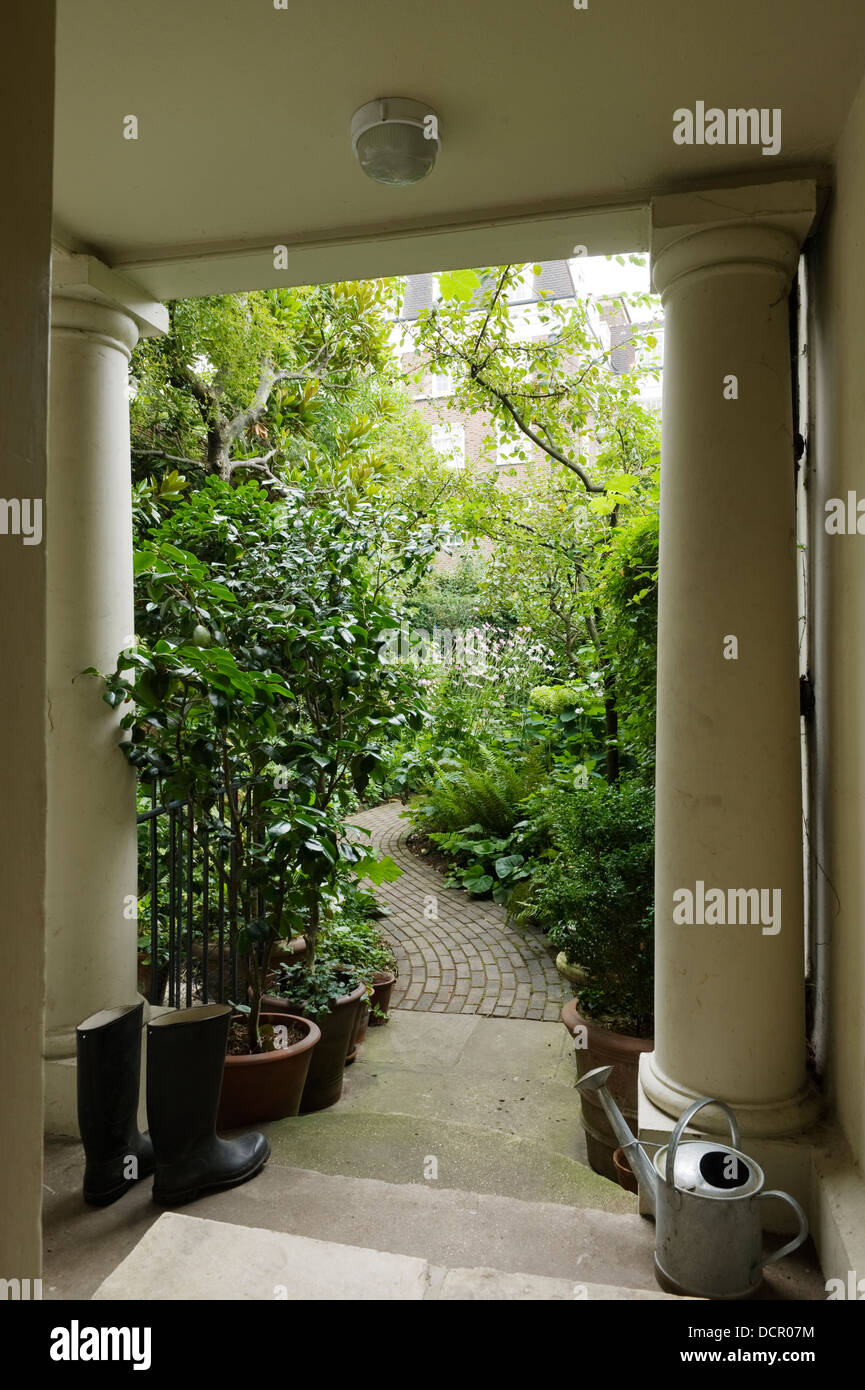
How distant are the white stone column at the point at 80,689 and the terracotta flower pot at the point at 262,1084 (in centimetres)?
54

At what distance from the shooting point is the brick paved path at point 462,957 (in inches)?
218

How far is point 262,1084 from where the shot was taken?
3541 mm

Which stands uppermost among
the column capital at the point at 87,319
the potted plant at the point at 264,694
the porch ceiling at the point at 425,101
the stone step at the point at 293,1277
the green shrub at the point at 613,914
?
A: the porch ceiling at the point at 425,101

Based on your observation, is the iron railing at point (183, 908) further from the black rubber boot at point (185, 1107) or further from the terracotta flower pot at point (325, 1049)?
the black rubber boot at point (185, 1107)

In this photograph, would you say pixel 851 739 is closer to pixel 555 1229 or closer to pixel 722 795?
pixel 722 795

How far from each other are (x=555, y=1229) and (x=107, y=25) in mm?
3596

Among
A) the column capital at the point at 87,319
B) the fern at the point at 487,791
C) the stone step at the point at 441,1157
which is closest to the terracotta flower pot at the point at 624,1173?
the stone step at the point at 441,1157

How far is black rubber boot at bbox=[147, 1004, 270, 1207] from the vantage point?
2879 millimetres

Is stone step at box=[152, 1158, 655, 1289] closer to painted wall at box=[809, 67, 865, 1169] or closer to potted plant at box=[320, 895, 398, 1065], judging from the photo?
painted wall at box=[809, 67, 865, 1169]

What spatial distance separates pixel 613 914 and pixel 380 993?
6.98 ft

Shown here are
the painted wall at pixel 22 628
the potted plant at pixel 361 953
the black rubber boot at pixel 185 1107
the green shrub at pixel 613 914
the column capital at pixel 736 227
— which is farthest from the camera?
the potted plant at pixel 361 953

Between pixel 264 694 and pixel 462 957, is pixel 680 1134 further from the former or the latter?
pixel 462 957

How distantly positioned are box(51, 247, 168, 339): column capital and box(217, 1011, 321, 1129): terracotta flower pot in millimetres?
2951

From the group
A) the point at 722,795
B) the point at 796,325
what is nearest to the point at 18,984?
the point at 722,795
